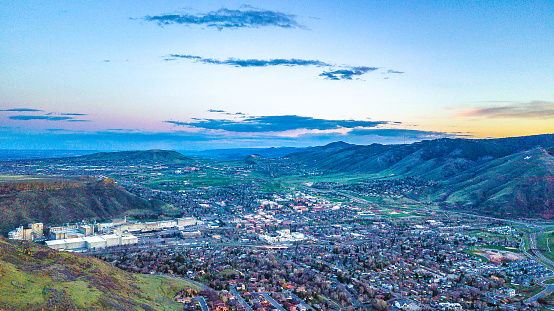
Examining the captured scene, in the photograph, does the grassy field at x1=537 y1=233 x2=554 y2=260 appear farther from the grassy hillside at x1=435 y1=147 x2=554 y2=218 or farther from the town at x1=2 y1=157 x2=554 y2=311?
the grassy hillside at x1=435 y1=147 x2=554 y2=218

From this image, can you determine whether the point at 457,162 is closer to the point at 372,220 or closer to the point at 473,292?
the point at 372,220

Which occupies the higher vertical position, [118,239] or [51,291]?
[51,291]

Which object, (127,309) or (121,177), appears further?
(121,177)

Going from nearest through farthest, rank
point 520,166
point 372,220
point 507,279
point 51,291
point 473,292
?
point 51,291, point 473,292, point 507,279, point 372,220, point 520,166

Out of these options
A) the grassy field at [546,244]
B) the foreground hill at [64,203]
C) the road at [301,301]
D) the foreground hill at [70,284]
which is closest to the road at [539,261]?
the grassy field at [546,244]

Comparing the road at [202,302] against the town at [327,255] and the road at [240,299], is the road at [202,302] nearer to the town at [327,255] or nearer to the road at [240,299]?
the town at [327,255]

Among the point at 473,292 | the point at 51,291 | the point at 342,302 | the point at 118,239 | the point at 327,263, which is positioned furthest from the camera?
the point at 118,239

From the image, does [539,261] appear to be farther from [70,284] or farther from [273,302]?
[70,284]

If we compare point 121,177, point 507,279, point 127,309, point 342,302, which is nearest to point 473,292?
point 507,279
